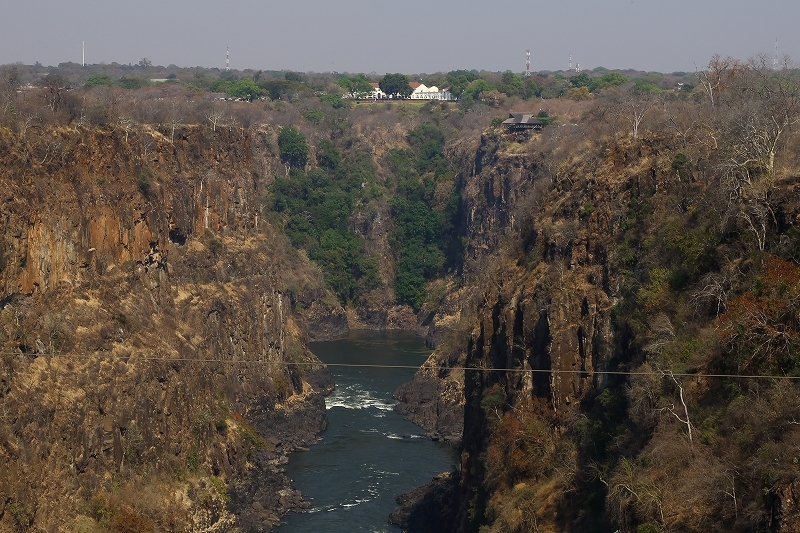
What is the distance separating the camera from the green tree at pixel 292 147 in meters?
156

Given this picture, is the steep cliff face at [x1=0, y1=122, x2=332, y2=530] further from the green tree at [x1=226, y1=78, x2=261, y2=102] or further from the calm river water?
the green tree at [x1=226, y1=78, x2=261, y2=102]

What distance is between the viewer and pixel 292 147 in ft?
514

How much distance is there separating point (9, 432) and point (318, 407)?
3587cm

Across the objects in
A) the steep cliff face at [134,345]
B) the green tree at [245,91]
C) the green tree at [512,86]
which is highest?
the green tree at [512,86]

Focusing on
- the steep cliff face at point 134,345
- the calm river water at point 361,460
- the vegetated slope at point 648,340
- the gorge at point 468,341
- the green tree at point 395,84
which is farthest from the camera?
the green tree at point 395,84

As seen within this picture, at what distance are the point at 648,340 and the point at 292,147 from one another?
107060 millimetres

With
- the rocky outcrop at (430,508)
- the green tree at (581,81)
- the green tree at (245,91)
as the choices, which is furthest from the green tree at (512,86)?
the rocky outcrop at (430,508)

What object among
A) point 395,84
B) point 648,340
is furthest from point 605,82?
point 648,340

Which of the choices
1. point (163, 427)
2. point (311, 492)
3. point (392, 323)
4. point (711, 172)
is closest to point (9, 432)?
point (163, 427)

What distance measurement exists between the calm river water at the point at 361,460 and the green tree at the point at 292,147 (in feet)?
151

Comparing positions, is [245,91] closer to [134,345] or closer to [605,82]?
[605,82]

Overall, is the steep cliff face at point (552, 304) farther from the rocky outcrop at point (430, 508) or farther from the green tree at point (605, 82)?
the green tree at point (605, 82)

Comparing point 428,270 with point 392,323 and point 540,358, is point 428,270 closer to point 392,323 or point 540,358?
point 392,323

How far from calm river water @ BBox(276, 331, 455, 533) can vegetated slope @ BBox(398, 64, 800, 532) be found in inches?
347
